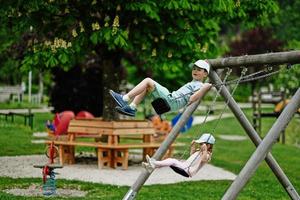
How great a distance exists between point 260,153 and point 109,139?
7.39 metres

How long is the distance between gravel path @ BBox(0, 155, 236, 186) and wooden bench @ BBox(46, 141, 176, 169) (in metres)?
0.25

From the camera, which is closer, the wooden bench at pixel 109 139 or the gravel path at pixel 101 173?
the gravel path at pixel 101 173

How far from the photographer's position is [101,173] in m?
13.5

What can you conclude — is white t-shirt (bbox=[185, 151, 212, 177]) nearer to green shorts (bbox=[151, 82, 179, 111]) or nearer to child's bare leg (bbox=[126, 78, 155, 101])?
green shorts (bbox=[151, 82, 179, 111])

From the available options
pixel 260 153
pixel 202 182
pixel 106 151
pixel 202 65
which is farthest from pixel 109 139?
pixel 260 153

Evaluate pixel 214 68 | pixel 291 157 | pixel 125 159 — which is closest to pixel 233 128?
pixel 291 157

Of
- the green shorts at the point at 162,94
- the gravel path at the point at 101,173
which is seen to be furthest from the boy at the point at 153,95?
the gravel path at the point at 101,173

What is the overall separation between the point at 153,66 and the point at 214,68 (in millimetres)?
5294

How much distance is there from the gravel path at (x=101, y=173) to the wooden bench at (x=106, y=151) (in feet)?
0.82

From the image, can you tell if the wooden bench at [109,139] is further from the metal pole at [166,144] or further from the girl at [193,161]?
the girl at [193,161]

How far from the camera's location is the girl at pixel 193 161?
7633 millimetres

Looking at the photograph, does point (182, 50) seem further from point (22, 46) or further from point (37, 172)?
point (22, 46)

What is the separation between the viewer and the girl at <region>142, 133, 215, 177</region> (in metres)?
7.63

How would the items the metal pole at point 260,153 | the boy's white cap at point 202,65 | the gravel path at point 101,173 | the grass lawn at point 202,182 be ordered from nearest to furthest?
the metal pole at point 260,153, the boy's white cap at point 202,65, the grass lawn at point 202,182, the gravel path at point 101,173
